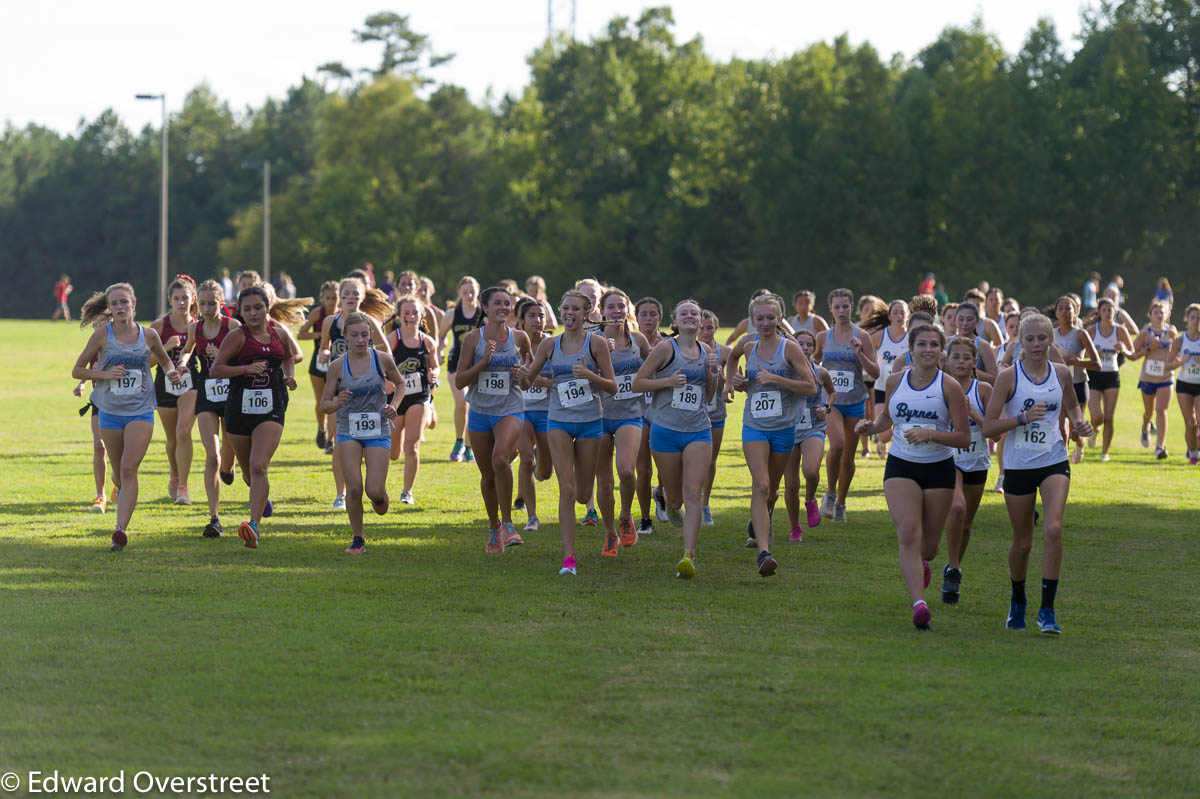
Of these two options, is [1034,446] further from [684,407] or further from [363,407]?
[363,407]

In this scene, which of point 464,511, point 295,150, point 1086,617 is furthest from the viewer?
point 295,150

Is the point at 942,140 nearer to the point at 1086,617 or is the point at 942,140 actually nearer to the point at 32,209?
the point at 1086,617

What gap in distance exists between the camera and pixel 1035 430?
27.6 ft

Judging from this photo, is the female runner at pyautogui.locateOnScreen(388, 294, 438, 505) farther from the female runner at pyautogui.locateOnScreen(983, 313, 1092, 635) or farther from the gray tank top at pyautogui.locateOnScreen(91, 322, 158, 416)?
the female runner at pyautogui.locateOnScreen(983, 313, 1092, 635)

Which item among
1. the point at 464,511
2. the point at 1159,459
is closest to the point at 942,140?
the point at 1159,459

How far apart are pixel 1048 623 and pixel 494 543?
4384 millimetres

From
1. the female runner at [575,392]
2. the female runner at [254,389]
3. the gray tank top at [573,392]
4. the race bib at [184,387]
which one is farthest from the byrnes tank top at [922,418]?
the race bib at [184,387]

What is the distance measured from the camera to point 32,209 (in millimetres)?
104938

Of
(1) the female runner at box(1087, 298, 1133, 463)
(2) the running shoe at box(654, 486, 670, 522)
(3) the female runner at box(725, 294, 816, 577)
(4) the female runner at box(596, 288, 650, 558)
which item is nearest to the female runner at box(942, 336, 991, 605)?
(3) the female runner at box(725, 294, 816, 577)

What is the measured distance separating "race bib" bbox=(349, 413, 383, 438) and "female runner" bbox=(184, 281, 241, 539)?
3.60 ft

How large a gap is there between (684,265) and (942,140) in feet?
45.7

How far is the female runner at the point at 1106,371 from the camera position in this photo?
61.5 feet

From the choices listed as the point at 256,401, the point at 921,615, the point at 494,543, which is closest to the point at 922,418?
the point at 921,615

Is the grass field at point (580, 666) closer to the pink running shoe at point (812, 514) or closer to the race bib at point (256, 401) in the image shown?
the pink running shoe at point (812, 514)
